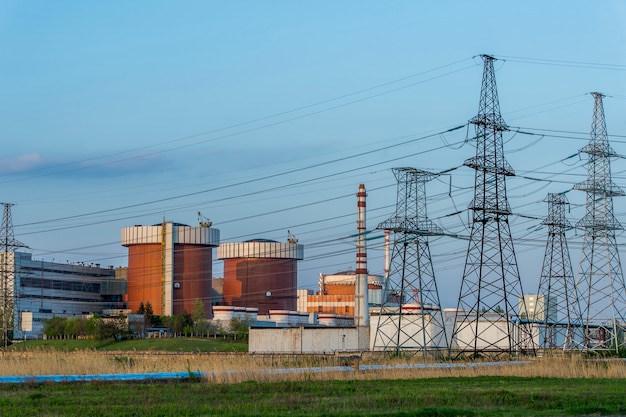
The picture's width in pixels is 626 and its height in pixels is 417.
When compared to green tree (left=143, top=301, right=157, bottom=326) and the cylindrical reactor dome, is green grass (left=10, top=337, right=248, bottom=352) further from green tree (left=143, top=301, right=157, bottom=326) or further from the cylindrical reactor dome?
the cylindrical reactor dome

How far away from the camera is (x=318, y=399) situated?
1977 cm

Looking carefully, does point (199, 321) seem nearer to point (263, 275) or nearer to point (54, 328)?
point (54, 328)

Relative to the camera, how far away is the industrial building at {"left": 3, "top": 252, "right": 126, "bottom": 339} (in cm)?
10956

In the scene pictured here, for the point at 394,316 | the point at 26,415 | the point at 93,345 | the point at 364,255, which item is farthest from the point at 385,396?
the point at 93,345

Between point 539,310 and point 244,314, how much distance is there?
142 ft

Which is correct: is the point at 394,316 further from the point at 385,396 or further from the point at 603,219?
the point at 385,396

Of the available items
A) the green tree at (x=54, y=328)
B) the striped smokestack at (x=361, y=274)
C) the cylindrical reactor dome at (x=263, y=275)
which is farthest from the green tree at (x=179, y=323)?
the striped smokestack at (x=361, y=274)

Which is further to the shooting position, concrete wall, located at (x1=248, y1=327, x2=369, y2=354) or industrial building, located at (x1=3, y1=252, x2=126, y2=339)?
industrial building, located at (x1=3, y1=252, x2=126, y2=339)

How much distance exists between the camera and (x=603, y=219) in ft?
162

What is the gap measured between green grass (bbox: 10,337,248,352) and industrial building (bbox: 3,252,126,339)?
11359 millimetres

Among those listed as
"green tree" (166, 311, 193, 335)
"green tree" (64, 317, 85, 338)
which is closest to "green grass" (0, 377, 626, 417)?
"green tree" (166, 311, 193, 335)

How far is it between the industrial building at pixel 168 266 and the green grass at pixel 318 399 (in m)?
94.1

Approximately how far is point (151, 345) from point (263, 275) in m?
40.1

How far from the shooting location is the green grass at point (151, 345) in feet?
269
